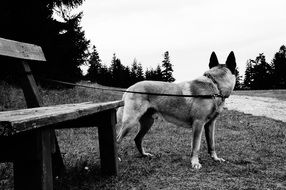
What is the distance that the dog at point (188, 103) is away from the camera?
16.6 feet

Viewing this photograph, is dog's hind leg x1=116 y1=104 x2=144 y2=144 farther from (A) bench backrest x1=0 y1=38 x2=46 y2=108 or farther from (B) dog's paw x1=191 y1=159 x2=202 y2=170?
(A) bench backrest x1=0 y1=38 x2=46 y2=108

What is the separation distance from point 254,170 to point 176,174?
1.19m

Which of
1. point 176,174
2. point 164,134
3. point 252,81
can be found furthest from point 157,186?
point 252,81

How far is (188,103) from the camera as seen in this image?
5227 mm

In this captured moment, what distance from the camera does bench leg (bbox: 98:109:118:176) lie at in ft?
13.1

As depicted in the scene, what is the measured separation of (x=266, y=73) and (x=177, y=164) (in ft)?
263

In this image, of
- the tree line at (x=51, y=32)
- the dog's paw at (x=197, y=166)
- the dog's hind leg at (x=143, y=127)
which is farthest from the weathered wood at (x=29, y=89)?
the tree line at (x=51, y=32)

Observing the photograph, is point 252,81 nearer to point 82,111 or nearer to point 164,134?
point 164,134

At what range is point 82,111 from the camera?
2.38 metres

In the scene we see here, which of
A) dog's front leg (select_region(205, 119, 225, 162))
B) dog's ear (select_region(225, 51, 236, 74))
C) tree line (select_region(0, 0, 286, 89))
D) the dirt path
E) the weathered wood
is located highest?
tree line (select_region(0, 0, 286, 89))

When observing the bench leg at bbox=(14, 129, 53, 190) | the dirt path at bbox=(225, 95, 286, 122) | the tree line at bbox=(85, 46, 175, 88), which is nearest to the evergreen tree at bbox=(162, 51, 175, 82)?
the tree line at bbox=(85, 46, 175, 88)

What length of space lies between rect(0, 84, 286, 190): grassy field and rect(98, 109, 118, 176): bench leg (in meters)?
0.15

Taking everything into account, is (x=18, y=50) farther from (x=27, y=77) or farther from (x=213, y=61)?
(x=213, y=61)

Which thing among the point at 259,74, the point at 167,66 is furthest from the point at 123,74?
the point at 259,74
